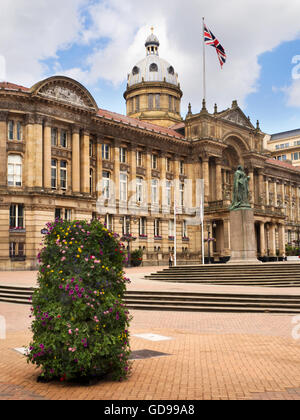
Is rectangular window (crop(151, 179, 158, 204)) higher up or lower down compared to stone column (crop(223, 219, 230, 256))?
higher up

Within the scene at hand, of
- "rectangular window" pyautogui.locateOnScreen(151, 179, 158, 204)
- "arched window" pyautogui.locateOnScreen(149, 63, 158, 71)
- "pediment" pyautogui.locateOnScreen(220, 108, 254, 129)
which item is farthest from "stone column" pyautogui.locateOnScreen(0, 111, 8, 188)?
"arched window" pyautogui.locateOnScreen(149, 63, 158, 71)

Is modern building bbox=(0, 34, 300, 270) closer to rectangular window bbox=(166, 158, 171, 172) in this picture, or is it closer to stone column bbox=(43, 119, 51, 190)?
stone column bbox=(43, 119, 51, 190)

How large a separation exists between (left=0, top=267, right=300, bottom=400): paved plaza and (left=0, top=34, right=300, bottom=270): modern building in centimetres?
3412

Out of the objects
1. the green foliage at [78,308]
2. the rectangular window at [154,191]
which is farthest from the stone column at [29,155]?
the green foliage at [78,308]

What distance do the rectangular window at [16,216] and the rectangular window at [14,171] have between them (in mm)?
2351

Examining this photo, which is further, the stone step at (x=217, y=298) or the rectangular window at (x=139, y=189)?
the rectangular window at (x=139, y=189)

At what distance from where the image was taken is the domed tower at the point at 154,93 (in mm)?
84125

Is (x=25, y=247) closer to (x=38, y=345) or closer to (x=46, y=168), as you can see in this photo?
(x=46, y=168)

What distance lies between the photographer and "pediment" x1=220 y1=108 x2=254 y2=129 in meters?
72.3

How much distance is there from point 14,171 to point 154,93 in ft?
144

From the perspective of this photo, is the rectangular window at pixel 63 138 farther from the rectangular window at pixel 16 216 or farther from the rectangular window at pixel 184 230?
the rectangular window at pixel 184 230

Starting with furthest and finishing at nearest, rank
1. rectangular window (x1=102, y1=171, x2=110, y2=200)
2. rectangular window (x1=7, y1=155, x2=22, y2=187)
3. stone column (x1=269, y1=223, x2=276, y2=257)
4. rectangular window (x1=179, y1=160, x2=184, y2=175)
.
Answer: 1. stone column (x1=269, y1=223, x2=276, y2=257)
2. rectangular window (x1=179, y1=160, x2=184, y2=175)
3. rectangular window (x1=102, y1=171, x2=110, y2=200)
4. rectangular window (x1=7, y1=155, x2=22, y2=187)

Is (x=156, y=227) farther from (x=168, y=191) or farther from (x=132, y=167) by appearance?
(x=132, y=167)

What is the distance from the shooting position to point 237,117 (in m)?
74.9
